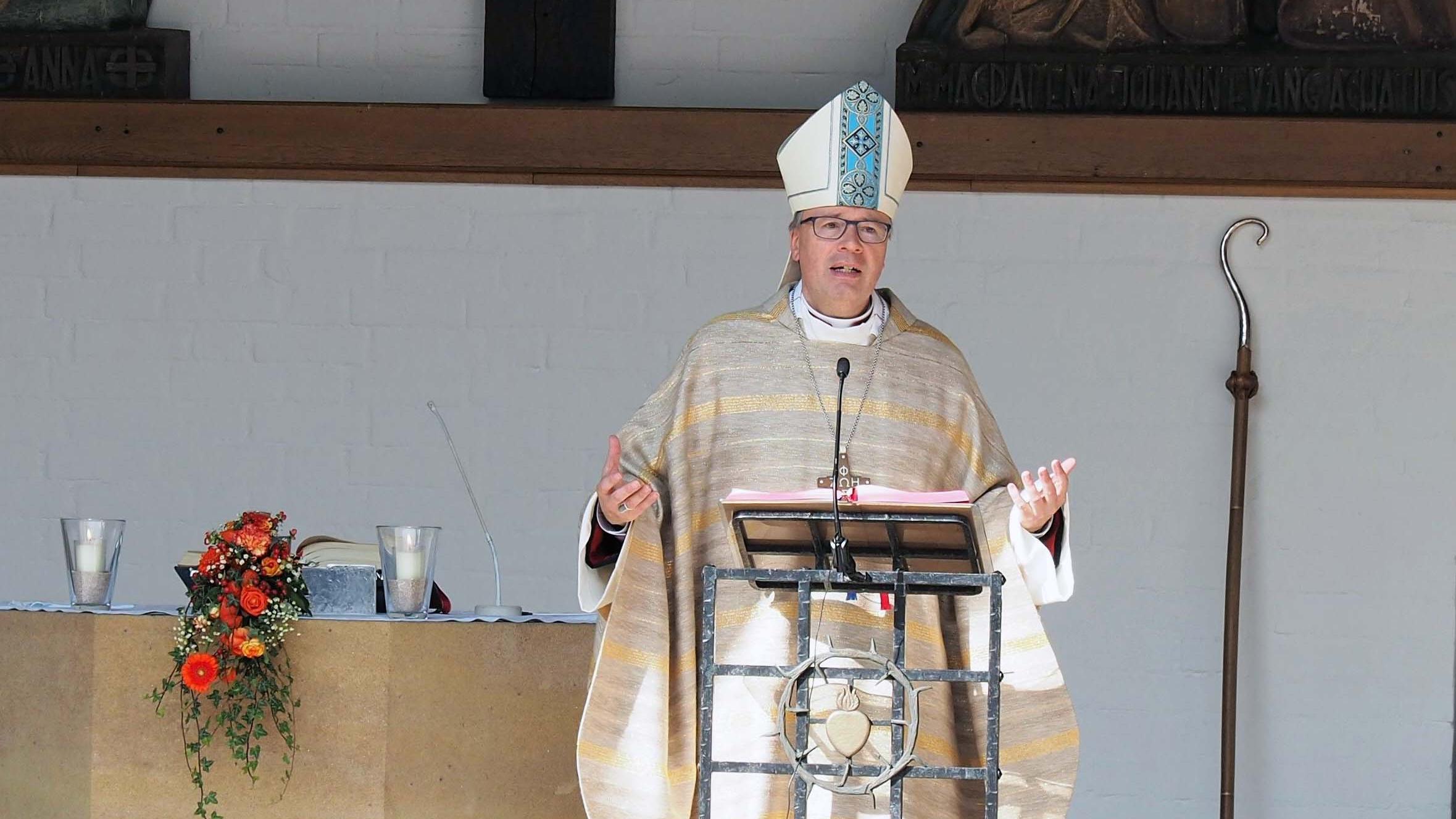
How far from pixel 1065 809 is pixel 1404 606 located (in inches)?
87.0

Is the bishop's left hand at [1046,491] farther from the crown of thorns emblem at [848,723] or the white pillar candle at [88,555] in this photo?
the white pillar candle at [88,555]

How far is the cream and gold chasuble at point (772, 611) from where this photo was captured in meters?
3.29

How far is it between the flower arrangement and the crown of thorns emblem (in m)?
1.23

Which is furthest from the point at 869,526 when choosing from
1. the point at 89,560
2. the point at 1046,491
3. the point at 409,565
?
the point at 89,560

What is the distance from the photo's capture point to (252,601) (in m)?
3.66

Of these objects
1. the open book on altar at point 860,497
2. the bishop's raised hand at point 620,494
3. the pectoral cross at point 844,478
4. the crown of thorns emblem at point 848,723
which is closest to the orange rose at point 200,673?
the bishop's raised hand at point 620,494

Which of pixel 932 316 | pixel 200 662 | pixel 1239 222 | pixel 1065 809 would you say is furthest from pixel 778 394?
pixel 1239 222

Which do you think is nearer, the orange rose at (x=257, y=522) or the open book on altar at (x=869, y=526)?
the open book on altar at (x=869, y=526)

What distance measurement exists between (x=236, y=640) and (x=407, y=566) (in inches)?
12.9

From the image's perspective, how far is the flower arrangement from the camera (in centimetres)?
367

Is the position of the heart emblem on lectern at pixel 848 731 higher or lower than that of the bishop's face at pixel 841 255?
lower

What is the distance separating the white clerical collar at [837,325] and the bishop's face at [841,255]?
3 cm

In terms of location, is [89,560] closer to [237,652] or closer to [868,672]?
[237,652]

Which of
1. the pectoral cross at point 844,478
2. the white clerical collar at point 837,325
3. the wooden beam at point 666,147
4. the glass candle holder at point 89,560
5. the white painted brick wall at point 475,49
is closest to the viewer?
the pectoral cross at point 844,478
